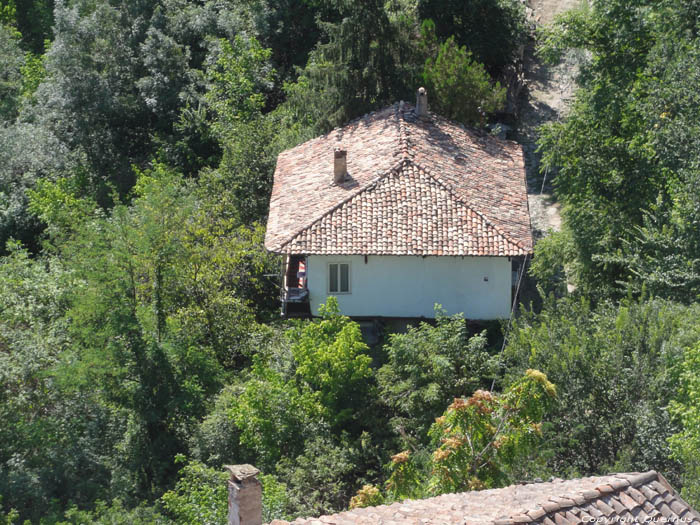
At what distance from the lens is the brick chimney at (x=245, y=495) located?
1440 centimetres

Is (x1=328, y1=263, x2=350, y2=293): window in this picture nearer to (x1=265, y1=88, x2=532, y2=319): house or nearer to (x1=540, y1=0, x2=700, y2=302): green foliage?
(x1=265, y1=88, x2=532, y2=319): house

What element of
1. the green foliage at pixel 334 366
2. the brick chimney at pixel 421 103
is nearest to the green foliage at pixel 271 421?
the green foliage at pixel 334 366

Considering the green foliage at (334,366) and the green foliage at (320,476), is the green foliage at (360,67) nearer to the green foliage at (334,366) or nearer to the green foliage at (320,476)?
the green foliage at (334,366)

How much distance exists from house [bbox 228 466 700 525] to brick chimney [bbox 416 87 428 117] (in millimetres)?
19735

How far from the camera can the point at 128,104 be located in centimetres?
4419

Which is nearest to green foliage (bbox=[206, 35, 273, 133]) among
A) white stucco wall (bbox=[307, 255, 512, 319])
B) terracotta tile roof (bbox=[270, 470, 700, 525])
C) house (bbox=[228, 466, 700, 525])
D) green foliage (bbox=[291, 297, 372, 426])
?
white stucco wall (bbox=[307, 255, 512, 319])

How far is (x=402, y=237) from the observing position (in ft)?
88.6

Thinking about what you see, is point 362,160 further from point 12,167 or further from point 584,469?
point 12,167

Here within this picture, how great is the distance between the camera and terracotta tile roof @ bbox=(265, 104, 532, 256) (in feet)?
88.4

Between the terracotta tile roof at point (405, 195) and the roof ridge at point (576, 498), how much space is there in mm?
12701

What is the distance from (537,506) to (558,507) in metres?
0.34

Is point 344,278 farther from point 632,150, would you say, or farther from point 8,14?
point 8,14

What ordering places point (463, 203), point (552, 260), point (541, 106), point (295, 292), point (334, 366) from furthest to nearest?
point (541, 106) → point (552, 260) → point (295, 292) → point (463, 203) → point (334, 366)

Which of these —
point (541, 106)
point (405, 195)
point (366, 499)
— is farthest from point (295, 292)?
point (541, 106)
